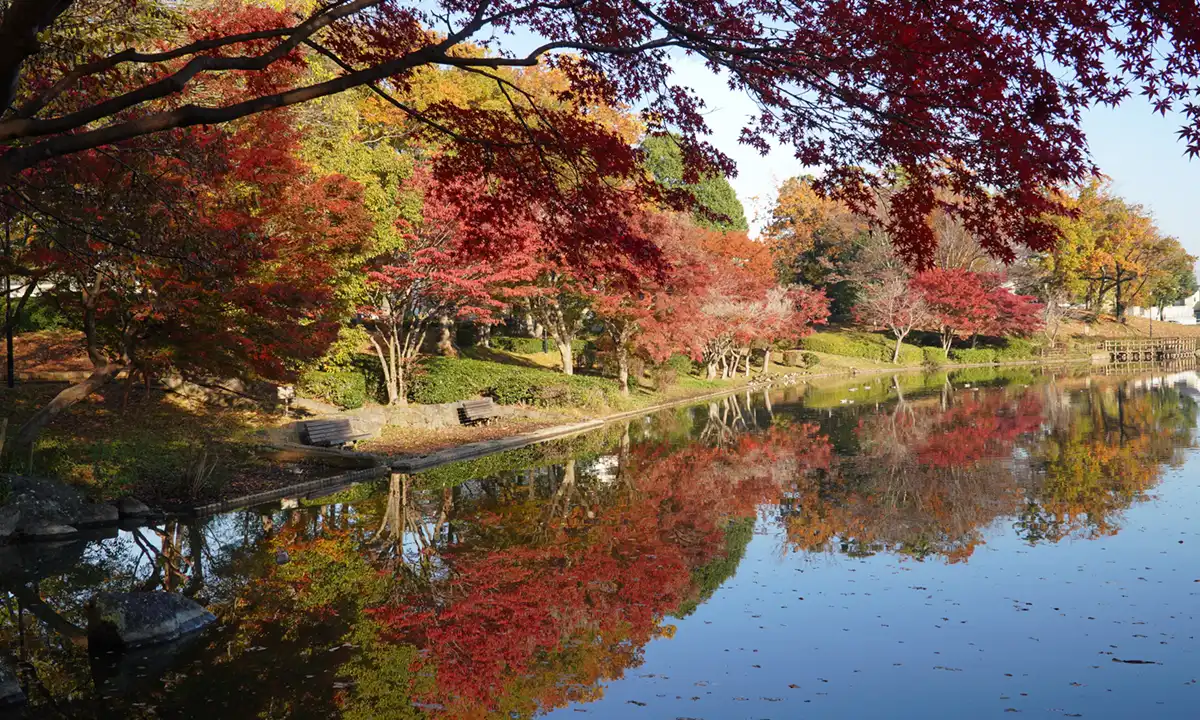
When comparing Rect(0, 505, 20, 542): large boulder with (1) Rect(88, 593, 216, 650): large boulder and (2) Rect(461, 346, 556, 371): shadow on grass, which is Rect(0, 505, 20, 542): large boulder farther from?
(2) Rect(461, 346, 556, 371): shadow on grass

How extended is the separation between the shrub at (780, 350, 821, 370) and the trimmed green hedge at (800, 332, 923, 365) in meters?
3.30

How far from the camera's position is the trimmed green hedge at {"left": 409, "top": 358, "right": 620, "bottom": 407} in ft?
72.5

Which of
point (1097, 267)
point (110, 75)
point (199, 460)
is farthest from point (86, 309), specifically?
point (1097, 267)

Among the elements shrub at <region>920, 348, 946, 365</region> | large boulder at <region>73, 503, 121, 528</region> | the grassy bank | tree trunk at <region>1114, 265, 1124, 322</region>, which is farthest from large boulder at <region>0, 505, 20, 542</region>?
tree trunk at <region>1114, 265, 1124, 322</region>

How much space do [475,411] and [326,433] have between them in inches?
186

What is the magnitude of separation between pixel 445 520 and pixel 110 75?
6.22 metres

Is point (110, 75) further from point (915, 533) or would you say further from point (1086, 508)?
point (1086, 508)

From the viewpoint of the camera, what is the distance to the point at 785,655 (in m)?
6.60

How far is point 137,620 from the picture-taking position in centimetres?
678

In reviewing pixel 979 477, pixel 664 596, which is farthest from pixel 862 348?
pixel 664 596

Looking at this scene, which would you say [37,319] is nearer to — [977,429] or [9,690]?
[9,690]

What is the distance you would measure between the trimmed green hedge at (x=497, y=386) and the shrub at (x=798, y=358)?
Result: 22.3m

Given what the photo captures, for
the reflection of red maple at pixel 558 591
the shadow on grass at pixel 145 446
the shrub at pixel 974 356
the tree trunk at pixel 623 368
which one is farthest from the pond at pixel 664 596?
the shrub at pixel 974 356

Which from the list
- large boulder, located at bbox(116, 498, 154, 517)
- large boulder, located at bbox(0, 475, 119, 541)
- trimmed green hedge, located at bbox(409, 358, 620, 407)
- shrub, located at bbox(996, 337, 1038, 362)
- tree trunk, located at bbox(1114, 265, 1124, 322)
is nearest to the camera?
large boulder, located at bbox(0, 475, 119, 541)
